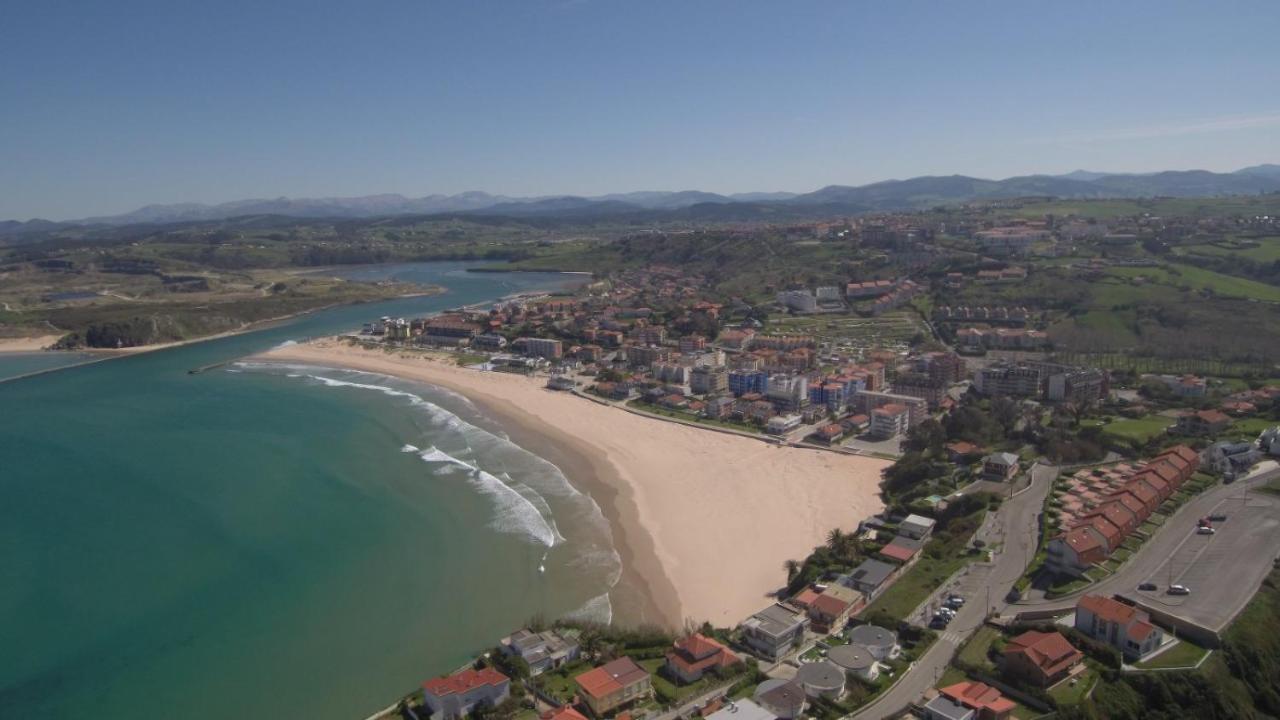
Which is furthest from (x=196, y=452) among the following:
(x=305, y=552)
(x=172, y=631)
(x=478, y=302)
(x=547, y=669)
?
(x=478, y=302)

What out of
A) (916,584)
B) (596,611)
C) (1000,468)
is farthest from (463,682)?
(1000,468)

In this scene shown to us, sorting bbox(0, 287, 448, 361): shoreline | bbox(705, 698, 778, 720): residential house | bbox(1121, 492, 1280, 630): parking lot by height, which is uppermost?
bbox(1121, 492, 1280, 630): parking lot

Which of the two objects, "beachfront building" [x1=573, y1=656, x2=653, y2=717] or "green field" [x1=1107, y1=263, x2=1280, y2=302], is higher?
"green field" [x1=1107, y1=263, x2=1280, y2=302]

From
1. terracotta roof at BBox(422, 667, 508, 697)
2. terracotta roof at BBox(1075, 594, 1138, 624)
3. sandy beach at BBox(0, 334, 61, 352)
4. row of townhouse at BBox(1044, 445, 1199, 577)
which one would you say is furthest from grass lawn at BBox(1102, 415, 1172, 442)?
sandy beach at BBox(0, 334, 61, 352)

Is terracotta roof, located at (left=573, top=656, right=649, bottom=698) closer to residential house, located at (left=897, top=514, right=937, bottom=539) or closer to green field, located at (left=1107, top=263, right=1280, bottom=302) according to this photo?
residential house, located at (left=897, top=514, right=937, bottom=539)

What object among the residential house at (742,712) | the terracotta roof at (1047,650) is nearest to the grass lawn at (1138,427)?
the terracotta roof at (1047,650)

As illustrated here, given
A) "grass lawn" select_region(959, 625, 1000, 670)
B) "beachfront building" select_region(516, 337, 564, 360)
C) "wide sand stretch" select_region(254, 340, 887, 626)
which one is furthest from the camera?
"beachfront building" select_region(516, 337, 564, 360)
